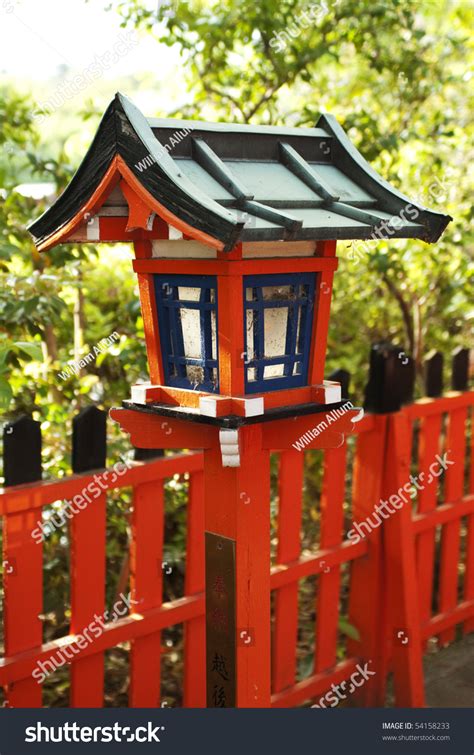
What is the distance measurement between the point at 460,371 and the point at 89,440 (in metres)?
2.34

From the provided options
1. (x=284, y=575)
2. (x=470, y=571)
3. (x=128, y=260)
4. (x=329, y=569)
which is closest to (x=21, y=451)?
(x=284, y=575)

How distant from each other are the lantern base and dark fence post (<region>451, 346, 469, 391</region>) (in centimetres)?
217

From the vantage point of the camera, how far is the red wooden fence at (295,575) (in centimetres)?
283

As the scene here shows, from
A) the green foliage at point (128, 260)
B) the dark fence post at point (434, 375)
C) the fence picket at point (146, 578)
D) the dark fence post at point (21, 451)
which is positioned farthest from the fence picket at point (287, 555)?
the dark fence post at point (21, 451)

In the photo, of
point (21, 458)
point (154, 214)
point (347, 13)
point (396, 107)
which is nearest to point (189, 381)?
point (154, 214)

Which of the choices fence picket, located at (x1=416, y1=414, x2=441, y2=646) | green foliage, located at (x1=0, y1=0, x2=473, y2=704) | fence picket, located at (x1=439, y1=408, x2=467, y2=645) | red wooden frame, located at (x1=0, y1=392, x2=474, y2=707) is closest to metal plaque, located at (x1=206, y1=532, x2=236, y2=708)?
red wooden frame, located at (x1=0, y1=392, x2=474, y2=707)

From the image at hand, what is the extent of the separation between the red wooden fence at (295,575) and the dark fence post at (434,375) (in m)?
0.06

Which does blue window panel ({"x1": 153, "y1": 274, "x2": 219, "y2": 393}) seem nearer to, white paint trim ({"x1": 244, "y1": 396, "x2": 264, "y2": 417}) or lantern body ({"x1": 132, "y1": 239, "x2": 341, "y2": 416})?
lantern body ({"x1": 132, "y1": 239, "x2": 341, "y2": 416})

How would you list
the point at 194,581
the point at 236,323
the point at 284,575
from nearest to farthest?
the point at 236,323, the point at 194,581, the point at 284,575

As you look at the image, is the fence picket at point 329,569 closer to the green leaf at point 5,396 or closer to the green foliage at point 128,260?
the green foliage at point 128,260

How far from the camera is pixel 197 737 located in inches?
98.6

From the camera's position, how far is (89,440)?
2969mm

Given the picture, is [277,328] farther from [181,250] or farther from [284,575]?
[284,575]

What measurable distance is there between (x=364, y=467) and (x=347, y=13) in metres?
2.23
